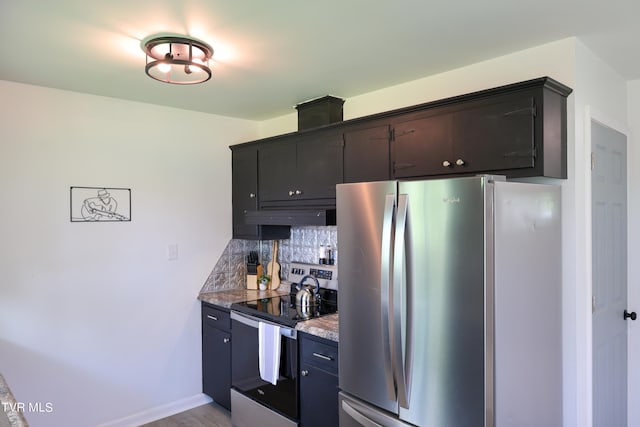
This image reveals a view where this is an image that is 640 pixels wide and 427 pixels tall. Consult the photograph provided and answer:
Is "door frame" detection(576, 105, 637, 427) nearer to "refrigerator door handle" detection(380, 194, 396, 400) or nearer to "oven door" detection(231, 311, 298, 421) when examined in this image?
"refrigerator door handle" detection(380, 194, 396, 400)

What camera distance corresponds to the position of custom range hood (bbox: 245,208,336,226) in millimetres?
2857

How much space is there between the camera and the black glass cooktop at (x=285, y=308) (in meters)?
2.78

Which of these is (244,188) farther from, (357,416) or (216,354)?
(357,416)

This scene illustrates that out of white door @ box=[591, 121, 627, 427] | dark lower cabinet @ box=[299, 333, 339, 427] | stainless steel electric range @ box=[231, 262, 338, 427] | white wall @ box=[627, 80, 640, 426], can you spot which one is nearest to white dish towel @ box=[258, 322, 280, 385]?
stainless steel electric range @ box=[231, 262, 338, 427]

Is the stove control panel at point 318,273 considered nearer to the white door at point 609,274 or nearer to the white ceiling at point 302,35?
the white ceiling at point 302,35

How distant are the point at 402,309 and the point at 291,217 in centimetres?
139

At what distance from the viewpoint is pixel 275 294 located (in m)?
3.60

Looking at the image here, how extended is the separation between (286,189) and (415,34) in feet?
5.12

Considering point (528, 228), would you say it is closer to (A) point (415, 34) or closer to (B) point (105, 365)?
(A) point (415, 34)

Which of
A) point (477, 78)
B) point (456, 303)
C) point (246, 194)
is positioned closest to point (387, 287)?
point (456, 303)

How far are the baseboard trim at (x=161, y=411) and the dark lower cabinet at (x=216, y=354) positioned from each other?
0.09m

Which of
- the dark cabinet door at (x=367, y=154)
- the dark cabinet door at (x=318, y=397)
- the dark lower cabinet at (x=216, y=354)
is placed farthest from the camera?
the dark lower cabinet at (x=216, y=354)

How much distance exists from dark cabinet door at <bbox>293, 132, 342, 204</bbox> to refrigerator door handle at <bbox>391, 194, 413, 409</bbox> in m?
1.01

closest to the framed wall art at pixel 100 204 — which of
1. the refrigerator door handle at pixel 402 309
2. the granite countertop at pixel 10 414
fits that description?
the granite countertop at pixel 10 414
